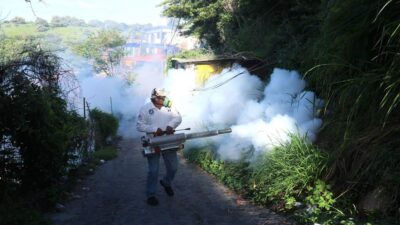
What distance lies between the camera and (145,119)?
802cm

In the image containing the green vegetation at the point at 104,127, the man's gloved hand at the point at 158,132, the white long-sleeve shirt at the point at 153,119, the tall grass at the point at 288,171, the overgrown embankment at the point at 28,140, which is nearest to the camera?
the tall grass at the point at 288,171

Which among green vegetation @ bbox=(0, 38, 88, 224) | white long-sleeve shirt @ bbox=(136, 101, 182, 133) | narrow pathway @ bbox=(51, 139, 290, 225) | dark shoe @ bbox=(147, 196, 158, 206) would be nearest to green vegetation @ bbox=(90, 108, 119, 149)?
narrow pathway @ bbox=(51, 139, 290, 225)

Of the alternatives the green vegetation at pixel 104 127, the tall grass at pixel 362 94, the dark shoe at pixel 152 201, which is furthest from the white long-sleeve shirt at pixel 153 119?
the green vegetation at pixel 104 127

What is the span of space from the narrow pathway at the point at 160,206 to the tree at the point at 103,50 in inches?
1863

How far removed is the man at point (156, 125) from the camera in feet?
25.7

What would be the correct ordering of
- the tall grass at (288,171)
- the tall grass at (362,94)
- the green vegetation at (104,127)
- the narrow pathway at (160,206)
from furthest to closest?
the green vegetation at (104,127) → the tall grass at (288,171) → the narrow pathway at (160,206) → the tall grass at (362,94)

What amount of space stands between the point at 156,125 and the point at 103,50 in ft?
178

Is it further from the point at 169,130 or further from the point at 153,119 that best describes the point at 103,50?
the point at 169,130

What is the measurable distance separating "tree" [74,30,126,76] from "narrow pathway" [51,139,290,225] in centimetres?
4732

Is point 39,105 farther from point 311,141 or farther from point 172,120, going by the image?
point 311,141

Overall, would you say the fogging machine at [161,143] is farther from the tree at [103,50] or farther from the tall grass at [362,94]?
the tree at [103,50]

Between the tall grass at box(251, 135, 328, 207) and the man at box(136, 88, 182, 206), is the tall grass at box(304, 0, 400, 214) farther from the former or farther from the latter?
the man at box(136, 88, 182, 206)

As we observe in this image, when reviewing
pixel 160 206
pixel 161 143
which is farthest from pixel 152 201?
pixel 161 143

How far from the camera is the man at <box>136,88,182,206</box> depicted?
7.82m
